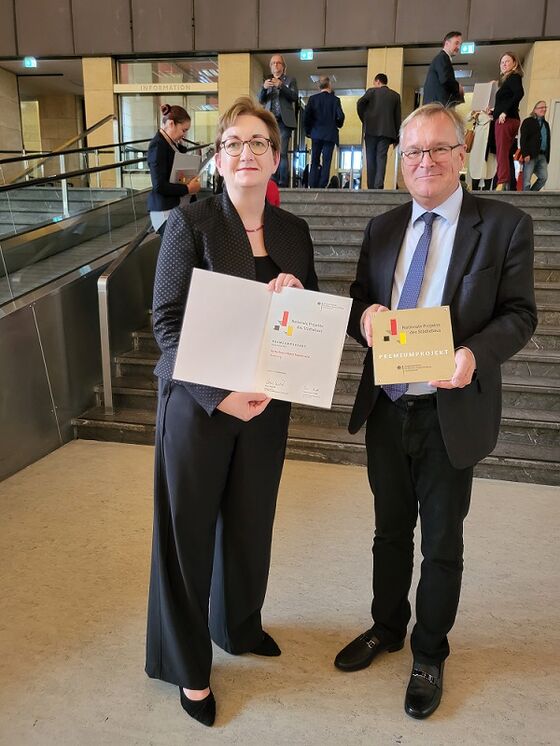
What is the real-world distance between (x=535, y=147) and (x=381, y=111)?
2149 mm

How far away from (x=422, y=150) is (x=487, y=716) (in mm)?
1844

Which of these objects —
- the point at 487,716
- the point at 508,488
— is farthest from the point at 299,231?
the point at 508,488

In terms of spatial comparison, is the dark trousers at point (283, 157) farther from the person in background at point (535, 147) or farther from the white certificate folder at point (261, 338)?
the white certificate folder at point (261, 338)

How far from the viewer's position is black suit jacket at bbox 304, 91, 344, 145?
7.98 metres

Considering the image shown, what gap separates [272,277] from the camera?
1.78m

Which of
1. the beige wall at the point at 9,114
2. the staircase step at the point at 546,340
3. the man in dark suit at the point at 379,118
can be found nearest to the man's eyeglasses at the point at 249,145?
the staircase step at the point at 546,340

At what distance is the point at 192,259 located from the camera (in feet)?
5.48

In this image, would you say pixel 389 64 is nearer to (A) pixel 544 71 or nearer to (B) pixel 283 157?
Result: (A) pixel 544 71

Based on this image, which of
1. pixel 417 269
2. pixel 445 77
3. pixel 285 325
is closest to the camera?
pixel 285 325

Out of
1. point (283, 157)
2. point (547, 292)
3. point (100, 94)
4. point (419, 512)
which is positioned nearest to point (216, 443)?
point (419, 512)

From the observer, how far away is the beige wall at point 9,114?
13479 mm

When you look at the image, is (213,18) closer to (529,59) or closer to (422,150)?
(529,59)

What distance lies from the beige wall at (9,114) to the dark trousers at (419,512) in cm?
1460

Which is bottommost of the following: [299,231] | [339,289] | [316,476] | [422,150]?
[316,476]
